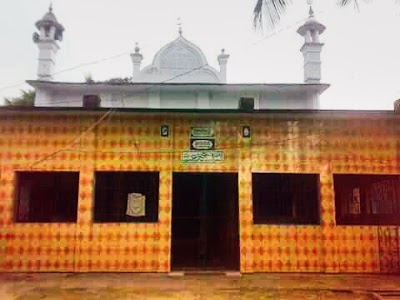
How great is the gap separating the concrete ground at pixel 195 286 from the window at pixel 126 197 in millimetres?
1480

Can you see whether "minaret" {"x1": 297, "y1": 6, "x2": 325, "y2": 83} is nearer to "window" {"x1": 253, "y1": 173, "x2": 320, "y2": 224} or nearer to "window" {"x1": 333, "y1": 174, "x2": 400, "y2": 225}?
"window" {"x1": 333, "y1": 174, "x2": 400, "y2": 225}

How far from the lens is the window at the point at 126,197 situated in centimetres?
977

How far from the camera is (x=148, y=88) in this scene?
17.1 metres

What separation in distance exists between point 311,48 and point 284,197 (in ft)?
34.7

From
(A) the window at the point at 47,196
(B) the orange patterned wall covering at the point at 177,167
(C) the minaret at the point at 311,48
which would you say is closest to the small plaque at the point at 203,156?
(B) the orange patterned wall covering at the point at 177,167

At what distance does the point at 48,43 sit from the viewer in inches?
714

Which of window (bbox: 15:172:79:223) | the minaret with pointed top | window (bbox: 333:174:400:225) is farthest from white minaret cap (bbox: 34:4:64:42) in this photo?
window (bbox: 333:174:400:225)

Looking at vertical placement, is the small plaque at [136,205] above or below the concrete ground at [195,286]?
above

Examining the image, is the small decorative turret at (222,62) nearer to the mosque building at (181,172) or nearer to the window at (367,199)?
the window at (367,199)

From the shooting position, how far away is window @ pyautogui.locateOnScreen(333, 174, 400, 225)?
10047 millimetres

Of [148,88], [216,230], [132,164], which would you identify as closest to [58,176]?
[132,164]

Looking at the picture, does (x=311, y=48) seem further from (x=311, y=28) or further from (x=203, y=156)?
(x=203, y=156)

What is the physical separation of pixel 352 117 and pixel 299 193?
2.43 metres

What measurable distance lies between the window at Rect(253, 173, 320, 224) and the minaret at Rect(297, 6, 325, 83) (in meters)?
8.86
